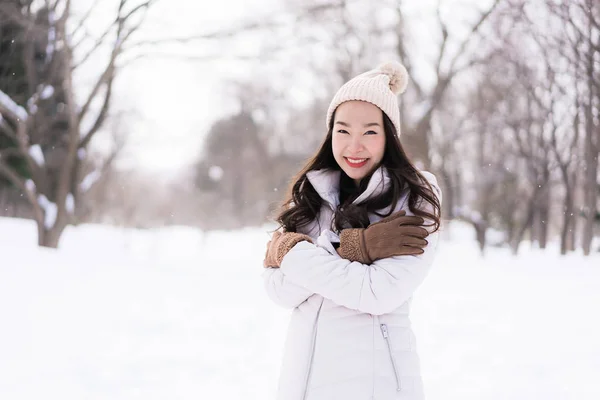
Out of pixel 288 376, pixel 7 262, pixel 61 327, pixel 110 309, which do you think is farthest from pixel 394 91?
pixel 7 262

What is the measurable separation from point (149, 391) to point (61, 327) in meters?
1.71

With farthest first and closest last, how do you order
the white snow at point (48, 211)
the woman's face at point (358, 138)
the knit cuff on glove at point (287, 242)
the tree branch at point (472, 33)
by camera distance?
the tree branch at point (472, 33) → the white snow at point (48, 211) → the woman's face at point (358, 138) → the knit cuff on glove at point (287, 242)

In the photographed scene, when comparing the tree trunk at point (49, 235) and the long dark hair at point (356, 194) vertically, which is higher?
the long dark hair at point (356, 194)

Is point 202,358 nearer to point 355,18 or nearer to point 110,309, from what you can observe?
point 110,309

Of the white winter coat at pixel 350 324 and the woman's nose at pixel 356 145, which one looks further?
the woman's nose at pixel 356 145

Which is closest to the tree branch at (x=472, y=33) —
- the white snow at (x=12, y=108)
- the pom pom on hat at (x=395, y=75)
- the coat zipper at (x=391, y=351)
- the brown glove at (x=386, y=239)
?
the white snow at (x=12, y=108)

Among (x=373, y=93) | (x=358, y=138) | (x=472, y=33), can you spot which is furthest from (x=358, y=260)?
(x=472, y=33)

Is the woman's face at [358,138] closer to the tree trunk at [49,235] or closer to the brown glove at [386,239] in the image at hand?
the brown glove at [386,239]

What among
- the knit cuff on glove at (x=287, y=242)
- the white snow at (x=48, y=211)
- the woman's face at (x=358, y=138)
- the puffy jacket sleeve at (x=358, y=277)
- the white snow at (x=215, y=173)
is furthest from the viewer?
the white snow at (x=215, y=173)

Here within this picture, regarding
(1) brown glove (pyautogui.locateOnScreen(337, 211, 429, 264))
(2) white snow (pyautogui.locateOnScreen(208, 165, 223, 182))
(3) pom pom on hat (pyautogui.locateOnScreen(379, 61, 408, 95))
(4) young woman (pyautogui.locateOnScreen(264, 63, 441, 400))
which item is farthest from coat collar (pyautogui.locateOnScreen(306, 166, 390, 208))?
(2) white snow (pyautogui.locateOnScreen(208, 165, 223, 182))

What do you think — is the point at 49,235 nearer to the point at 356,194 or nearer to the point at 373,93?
the point at 356,194

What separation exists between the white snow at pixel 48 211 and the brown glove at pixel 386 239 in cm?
929

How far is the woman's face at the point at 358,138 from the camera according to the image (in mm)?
1968

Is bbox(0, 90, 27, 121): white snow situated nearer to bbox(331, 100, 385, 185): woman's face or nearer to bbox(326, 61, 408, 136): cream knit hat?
bbox(326, 61, 408, 136): cream knit hat
